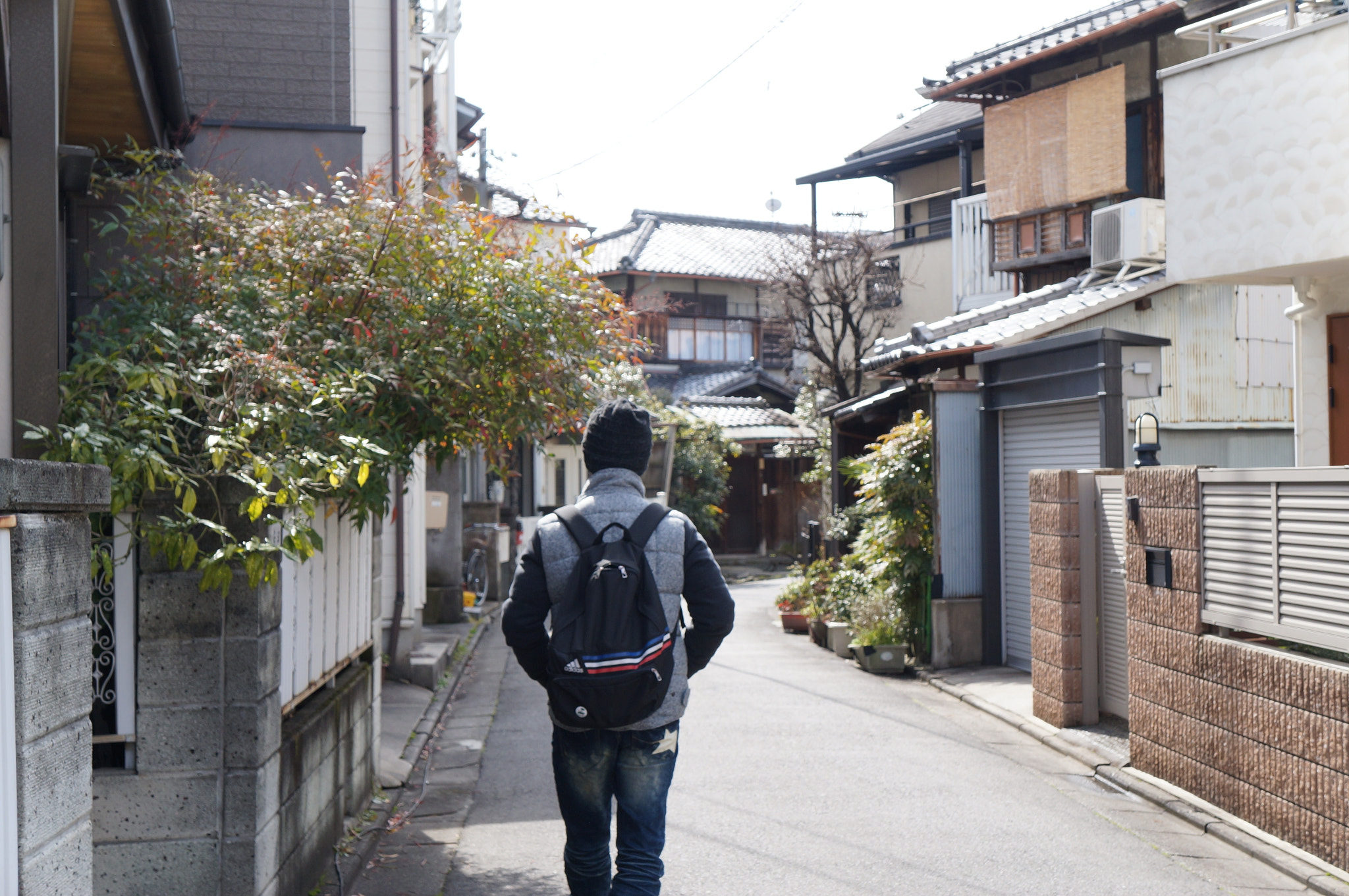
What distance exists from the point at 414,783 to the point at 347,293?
3880 millimetres

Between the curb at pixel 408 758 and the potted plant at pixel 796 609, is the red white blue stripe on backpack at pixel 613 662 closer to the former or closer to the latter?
the curb at pixel 408 758

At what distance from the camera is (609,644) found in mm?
4078

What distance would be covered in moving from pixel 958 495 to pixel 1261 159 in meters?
5.11

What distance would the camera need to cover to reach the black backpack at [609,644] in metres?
4.07

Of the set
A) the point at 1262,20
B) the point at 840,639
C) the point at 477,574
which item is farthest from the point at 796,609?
the point at 1262,20

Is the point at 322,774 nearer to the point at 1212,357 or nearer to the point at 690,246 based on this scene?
the point at 1212,357

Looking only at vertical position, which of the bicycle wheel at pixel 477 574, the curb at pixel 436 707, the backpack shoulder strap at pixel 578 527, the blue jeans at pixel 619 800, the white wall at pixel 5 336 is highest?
the white wall at pixel 5 336

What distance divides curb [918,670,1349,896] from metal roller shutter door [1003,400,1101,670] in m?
1.82

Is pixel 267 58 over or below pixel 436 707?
over

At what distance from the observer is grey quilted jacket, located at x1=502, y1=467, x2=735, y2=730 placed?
14.2ft

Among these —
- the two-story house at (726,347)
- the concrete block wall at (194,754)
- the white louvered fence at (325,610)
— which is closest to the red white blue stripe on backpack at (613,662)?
the concrete block wall at (194,754)

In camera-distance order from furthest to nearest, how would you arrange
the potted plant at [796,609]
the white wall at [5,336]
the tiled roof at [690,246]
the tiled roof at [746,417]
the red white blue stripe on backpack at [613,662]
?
the tiled roof at [690,246]
the tiled roof at [746,417]
the potted plant at [796,609]
the white wall at [5,336]
the red white blue stripe on backpack at [613,662]

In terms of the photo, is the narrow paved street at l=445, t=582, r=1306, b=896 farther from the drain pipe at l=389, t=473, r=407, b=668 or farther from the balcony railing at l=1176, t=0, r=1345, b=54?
the balcony railing at l=1176, t=0, r=1345, b=54

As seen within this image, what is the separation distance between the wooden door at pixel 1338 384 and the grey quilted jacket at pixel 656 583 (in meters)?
8.13
